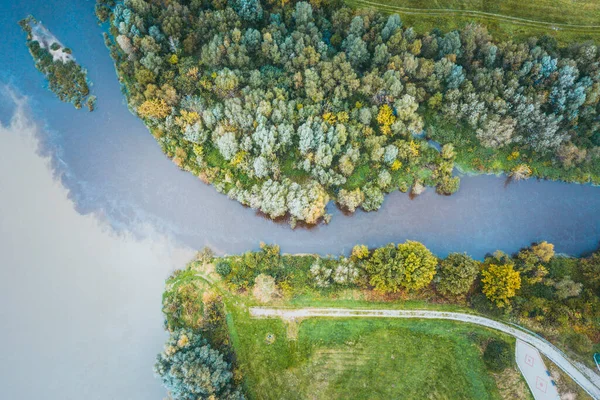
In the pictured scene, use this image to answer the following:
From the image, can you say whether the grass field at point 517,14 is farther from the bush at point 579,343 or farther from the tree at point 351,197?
the bush at point 579,343

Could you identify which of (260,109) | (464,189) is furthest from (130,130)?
(464,189)

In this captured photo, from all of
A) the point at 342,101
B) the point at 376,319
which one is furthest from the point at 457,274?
the point at 342,101

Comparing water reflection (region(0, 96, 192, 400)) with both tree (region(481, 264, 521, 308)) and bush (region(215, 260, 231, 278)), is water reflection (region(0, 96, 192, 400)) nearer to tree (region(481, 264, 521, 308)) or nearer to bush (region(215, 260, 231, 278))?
bush (region(215, 260, 231, 278))

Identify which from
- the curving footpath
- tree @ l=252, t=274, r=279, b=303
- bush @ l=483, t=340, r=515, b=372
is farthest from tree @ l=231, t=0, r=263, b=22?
bush @ l=483, t=340, r=515, b=372

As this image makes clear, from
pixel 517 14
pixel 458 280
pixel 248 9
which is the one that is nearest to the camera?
pixel 458 280

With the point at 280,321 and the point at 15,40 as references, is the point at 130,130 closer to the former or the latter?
the point at 15,40

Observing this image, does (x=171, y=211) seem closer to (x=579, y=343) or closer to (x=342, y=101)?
(x=342, y=101)

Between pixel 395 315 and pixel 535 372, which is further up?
pixel 395 315

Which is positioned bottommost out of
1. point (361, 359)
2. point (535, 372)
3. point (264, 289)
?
point (535, 372)
